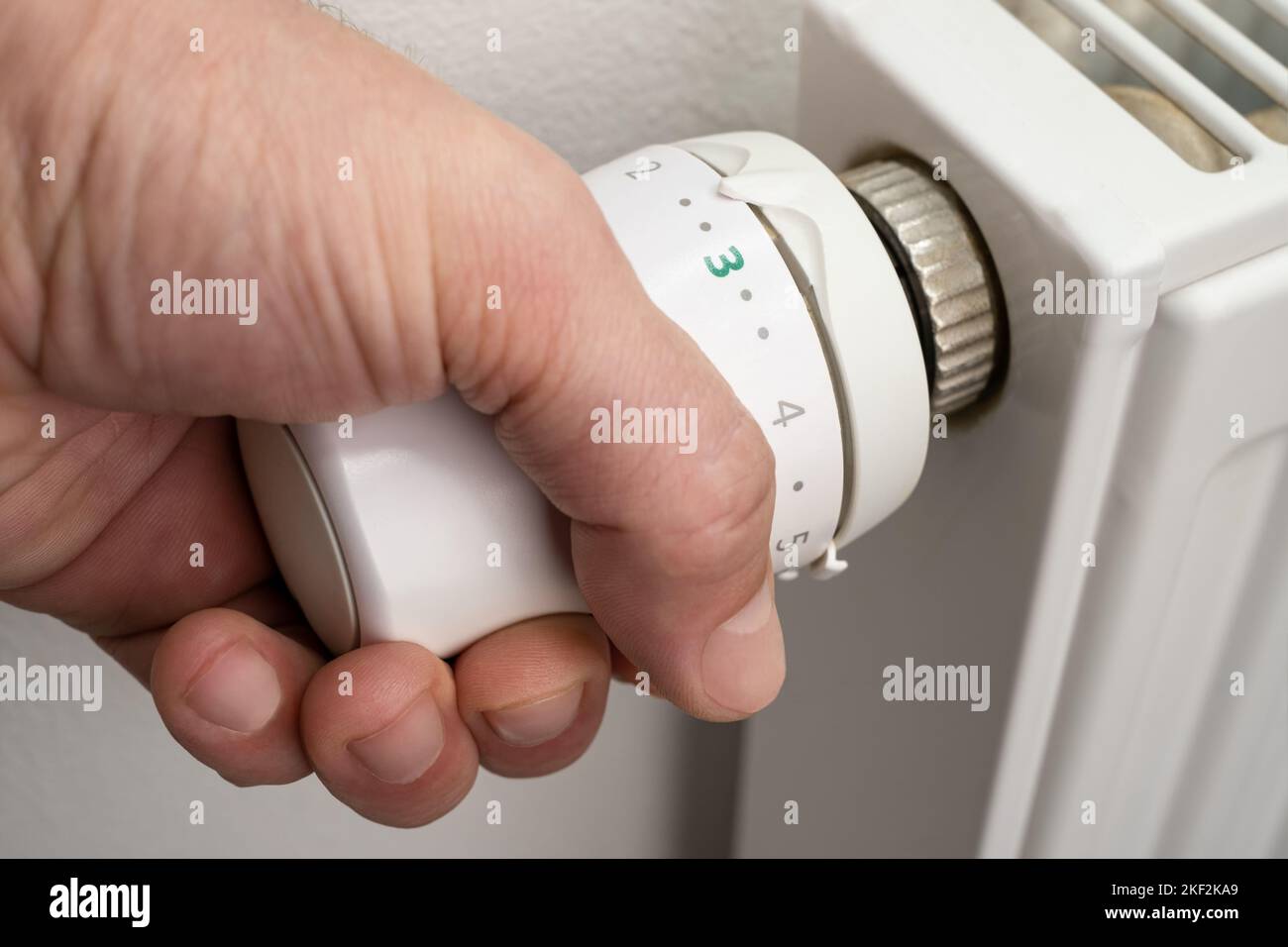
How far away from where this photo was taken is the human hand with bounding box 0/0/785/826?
0.23 metres

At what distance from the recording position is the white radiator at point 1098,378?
0.93ft

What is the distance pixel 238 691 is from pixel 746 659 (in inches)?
4.6

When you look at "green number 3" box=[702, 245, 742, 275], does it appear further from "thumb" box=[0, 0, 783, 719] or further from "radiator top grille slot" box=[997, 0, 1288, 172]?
"radiator top grille slot" box=[997, 0, 1288, 172]

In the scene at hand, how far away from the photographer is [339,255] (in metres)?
0.24

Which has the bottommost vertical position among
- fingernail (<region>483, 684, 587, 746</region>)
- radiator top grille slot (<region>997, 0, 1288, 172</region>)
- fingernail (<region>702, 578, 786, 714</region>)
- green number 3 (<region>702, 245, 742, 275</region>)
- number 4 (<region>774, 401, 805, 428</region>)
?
fingernail (<region>483, 684, 587, 746</region>)

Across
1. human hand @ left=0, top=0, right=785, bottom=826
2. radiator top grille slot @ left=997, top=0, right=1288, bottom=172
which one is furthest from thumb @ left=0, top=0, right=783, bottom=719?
radiator top grille slot @ left=997, top=0, right=1288, bottom=172

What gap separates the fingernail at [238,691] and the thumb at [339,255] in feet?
0.22

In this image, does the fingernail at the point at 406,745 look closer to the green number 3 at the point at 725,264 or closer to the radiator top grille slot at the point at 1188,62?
the green number 3 at the point at 725,264

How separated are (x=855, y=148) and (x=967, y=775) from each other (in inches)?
7.2

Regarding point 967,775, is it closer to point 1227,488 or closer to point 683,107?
point 1227,488

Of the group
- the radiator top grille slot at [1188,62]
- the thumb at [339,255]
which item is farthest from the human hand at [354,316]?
the radiator top grille slot at [1188,62]

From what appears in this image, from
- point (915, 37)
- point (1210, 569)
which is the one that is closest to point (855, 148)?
point (915, 37)

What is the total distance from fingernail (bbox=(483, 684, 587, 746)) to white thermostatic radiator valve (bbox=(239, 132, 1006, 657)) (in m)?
0.03

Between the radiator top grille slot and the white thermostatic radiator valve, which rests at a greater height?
the radiator top grille slot
